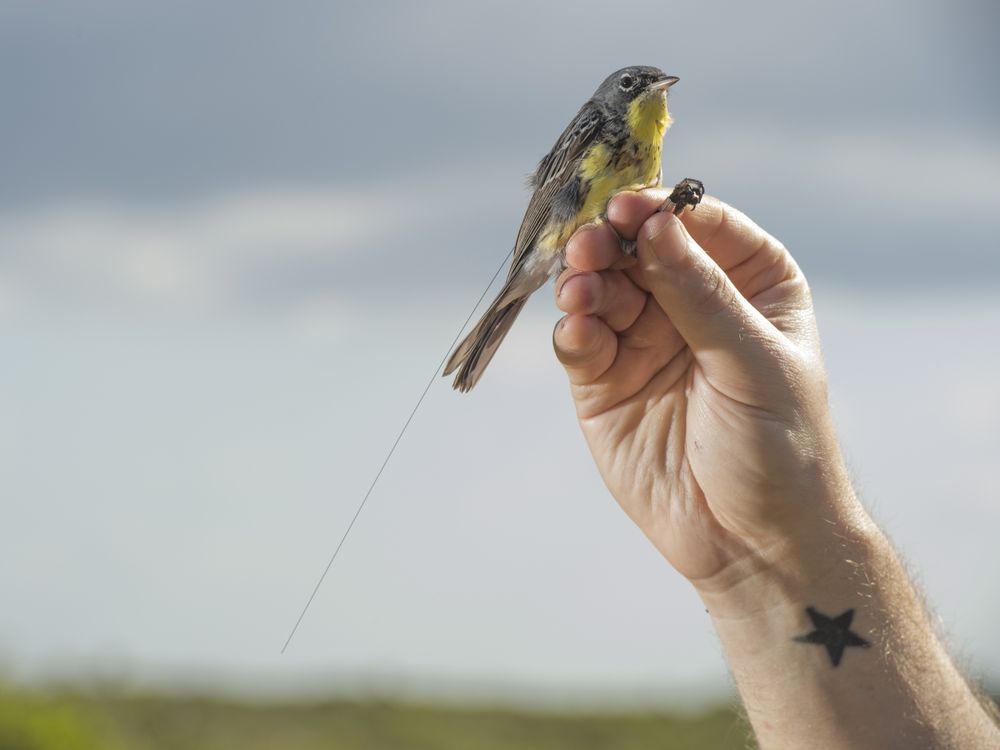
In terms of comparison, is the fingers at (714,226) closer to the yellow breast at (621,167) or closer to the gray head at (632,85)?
the yellow breast at (621,167)

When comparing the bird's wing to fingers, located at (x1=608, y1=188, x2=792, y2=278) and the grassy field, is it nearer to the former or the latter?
fingers, located at (x1=608, y1=188, x2=792, y2=278)

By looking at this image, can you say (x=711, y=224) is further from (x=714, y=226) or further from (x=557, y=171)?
(x=557, y=171)

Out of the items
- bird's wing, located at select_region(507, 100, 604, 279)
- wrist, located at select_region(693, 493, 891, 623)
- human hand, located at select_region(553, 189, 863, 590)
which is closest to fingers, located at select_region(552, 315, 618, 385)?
human hand, located at select_region(553, 189, 863, 590)

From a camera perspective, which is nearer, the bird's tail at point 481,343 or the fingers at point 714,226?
the fingers at point 714,226

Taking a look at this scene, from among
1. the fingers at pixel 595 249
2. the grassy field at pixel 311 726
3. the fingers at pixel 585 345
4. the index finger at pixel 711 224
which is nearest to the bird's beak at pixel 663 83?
the index finger at pixel 711 224

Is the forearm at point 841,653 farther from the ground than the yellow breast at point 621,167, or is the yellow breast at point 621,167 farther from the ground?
the yellow breast at point 621,167

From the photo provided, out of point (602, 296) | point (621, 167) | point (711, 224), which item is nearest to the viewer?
point (602, 296)

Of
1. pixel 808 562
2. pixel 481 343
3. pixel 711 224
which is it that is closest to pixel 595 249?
pixel 711 224
